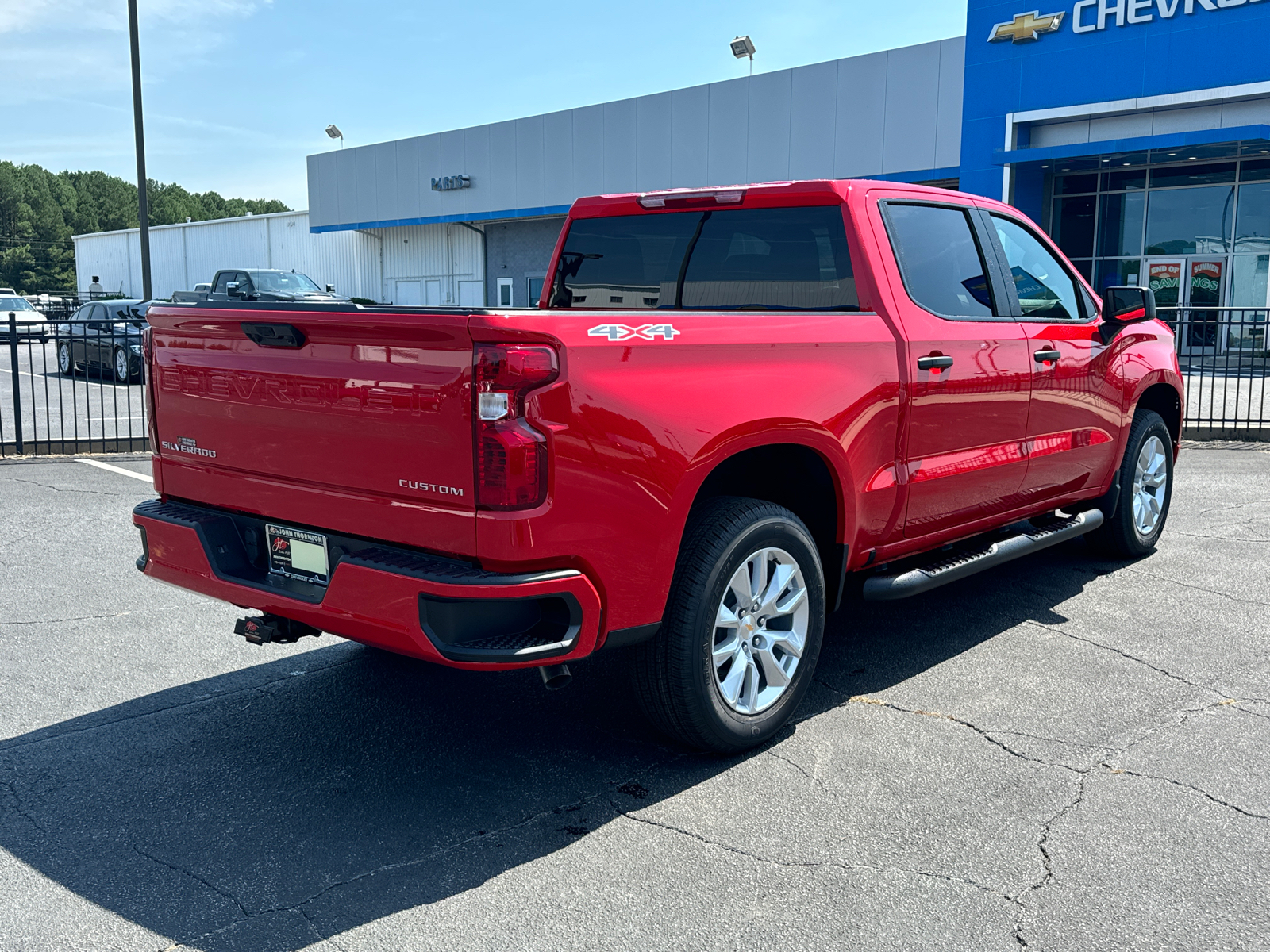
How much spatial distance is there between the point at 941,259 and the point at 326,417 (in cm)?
285

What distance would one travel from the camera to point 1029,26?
23391 millimetres

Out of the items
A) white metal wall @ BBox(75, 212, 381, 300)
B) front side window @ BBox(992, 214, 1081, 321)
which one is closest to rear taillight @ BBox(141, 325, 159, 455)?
front side window @ BBox(992, 214, 1081, 321)

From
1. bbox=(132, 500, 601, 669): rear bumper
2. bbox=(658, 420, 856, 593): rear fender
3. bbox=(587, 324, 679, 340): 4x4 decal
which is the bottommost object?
bbox=(132, 500, 601, 669): rear bumper

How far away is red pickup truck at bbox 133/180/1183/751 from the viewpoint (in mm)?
3170

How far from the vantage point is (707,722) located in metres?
3.71

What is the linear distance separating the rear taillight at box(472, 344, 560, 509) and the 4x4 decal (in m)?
0.20

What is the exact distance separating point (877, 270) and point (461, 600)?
2.34 meters

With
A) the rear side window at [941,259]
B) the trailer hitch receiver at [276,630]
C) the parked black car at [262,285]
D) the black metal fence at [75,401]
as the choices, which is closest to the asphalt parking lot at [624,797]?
the trailer hitch receiver at [276,630]

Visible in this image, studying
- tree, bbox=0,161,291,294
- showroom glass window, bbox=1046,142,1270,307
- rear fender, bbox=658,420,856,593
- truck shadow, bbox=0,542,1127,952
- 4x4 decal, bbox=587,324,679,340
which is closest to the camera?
truck shadow, bbox=0,542,1127,952

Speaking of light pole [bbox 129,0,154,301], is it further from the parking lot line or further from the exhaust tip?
the exhaust tip

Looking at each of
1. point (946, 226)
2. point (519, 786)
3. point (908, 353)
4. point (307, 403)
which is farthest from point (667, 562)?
point (946, 226)

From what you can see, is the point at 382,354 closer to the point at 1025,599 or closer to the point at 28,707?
the point at 28,707

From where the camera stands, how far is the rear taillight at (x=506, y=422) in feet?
10.1

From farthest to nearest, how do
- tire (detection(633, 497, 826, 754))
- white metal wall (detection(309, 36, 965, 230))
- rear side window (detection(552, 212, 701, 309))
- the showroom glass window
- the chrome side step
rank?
white metal wall (detection(309, 36, 965, 230)), the showroom glass window, rear side window (detection(552, 212, 701, 309)), the chrome side step, tire (detection(633, 497, 826, 754))
